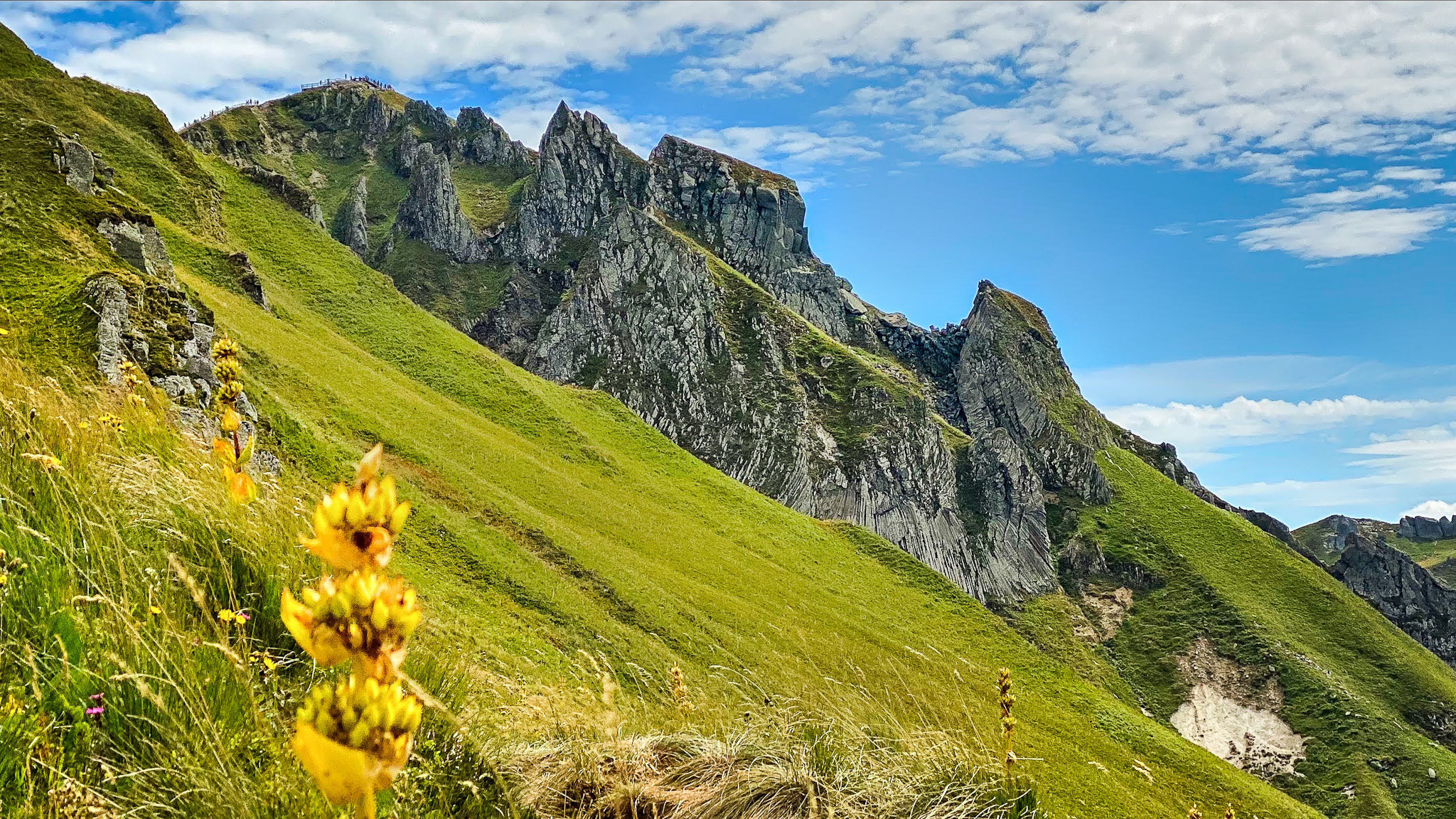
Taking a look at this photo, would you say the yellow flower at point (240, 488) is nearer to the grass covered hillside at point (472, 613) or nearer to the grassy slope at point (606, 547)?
the grass covered hillside at point (472, 613)

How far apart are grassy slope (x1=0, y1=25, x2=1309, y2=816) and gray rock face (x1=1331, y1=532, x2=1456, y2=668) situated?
148 metres

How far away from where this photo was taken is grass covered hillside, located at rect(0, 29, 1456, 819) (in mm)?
3623

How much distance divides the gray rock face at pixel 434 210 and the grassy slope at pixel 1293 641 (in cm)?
16389

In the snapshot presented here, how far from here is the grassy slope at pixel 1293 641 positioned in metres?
105

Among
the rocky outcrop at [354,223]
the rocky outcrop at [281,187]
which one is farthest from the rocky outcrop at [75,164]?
the rocky outcrop at [354,223]

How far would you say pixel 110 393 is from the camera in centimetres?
968

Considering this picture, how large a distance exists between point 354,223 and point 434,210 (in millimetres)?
19285

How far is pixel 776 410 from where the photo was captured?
13925 centimetres

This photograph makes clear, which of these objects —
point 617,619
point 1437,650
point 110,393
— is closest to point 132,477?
point 110,393

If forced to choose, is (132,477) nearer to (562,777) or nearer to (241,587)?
(241,587)

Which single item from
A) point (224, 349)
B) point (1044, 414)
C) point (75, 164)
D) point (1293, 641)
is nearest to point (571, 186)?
point (1044, 414)

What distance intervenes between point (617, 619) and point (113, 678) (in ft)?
114

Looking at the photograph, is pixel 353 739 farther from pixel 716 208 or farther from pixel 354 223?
pixel 354 223

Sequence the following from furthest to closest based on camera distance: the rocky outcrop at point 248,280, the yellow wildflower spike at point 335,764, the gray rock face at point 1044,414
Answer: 1. the gray rock face at point 1044,414
2. the rocky outcrop at point 248,280
3. the yellow wildflower spike at point 335,764
